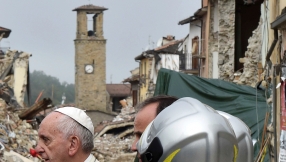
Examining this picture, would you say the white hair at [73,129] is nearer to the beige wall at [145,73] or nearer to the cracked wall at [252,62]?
the cracked wall at [252,62]

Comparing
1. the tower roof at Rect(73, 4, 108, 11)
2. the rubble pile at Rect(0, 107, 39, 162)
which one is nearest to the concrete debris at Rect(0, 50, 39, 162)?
the rubble pile at Rect(0, 107, 39, 162)

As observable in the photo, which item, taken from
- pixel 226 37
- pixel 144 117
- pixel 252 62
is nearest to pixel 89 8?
pixel 226 37

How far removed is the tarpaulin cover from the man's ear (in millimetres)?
9078

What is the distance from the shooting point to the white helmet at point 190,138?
2986 millimetres

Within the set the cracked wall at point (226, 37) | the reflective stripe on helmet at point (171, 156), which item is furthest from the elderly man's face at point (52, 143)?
the cracked wall at point (226, 37)

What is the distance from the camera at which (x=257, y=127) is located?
42.5 ft

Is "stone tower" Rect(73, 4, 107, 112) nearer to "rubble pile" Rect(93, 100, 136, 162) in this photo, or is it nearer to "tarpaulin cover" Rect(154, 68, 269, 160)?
"rubble pile" Rect(93, 100, 136, 162)

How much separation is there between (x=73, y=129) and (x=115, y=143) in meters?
27.2

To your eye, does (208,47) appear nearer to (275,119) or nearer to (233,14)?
(233,14)

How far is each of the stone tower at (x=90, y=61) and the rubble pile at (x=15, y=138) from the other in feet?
166

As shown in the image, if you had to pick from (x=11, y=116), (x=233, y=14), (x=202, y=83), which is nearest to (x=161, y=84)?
(x=202, y=83)

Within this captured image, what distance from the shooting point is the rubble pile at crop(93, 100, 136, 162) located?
27.4 meters

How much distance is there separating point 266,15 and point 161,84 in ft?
7.92

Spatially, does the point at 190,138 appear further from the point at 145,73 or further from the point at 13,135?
the point at 145,73
